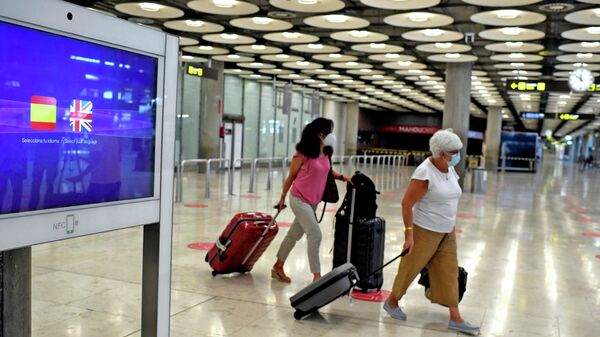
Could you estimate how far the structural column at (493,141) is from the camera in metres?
37.8

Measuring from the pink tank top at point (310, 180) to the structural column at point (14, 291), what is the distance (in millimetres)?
2887

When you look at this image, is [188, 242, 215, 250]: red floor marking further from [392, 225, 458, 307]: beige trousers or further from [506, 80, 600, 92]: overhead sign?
[506, 80, 600, 92]: overhead sign

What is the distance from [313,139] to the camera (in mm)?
5383

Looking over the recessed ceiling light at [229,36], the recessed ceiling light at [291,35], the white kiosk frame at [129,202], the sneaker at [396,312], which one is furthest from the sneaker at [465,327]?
the recessed ceiling light at [229,36]

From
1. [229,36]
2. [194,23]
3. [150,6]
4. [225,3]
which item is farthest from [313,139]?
[229,36]

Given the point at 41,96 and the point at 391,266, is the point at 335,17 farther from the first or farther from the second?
the point at 41,96

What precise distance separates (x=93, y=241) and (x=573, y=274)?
5.71m

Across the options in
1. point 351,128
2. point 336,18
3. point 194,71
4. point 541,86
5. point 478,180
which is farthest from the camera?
point 351,128

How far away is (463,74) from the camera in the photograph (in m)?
19.7

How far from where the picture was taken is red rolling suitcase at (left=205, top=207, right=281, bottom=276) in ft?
18.4

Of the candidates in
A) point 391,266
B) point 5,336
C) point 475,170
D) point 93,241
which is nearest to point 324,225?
point 391,266

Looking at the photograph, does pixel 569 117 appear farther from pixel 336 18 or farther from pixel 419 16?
pixel 336 18

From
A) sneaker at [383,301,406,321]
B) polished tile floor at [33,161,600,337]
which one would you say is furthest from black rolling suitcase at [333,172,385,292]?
sneaker at [383,301,406,321]

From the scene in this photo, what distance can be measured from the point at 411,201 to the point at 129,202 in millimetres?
2380
